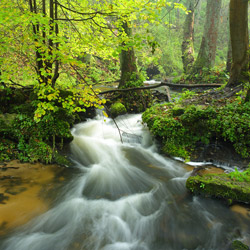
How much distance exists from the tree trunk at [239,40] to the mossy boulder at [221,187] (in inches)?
162

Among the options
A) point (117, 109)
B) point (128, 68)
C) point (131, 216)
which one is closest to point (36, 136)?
point (131, 216)

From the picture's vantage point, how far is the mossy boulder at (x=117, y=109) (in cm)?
850

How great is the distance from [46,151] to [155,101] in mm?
6523

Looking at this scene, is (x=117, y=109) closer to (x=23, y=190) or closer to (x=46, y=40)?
(x=46, y=40)

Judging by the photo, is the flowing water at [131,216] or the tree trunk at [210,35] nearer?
the flowing water at [131,216]

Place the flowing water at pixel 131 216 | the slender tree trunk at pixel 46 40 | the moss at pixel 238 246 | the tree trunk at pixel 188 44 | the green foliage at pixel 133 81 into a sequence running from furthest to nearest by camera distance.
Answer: the tree trunk at pixel 188 44 → the green foliage at pixel 133 81 → the slender tree trunk at pixel 46 40 → the flowing water at pixel 131 216 → the moss at pixel 238 246

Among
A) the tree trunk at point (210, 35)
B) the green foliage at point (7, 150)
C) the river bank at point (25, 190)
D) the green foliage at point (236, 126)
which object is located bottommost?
the river bank at point (25, 190)

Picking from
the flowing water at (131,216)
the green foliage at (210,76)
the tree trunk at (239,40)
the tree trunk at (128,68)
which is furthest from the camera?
the green foliage at (210,76)

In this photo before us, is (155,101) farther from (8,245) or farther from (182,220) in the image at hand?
(8,245)

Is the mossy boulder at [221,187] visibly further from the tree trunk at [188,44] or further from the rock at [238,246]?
the tree trunk at [188,44]

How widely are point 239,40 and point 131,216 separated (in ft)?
20.6

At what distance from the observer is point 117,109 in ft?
28.1

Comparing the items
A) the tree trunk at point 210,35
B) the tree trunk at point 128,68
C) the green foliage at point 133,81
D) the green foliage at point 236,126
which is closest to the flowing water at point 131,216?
the green foliage at point 236,126

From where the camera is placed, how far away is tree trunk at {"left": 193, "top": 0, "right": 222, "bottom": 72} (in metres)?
12.1
